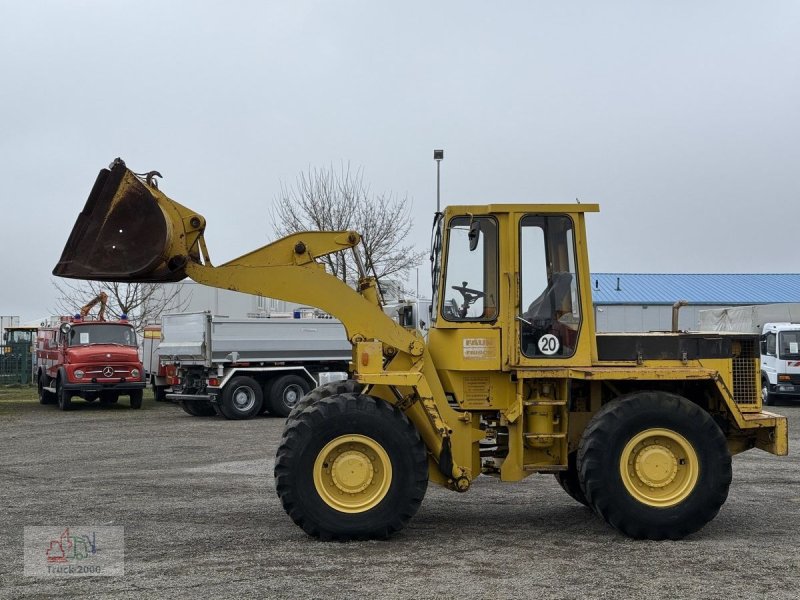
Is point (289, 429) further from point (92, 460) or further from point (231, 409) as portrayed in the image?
point (231, 409)

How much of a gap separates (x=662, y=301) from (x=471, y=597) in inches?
1809

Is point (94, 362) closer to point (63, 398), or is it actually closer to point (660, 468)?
Answer: point (63, 398)

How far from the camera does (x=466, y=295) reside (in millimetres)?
8734

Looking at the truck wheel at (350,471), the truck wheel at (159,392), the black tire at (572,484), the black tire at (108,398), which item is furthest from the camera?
the truck wheel at (159,392)

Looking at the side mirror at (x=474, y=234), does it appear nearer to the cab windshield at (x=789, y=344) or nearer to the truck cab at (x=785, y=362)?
the truck cab at (x=785, y=362)

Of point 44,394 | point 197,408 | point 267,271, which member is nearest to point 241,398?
point 197,408

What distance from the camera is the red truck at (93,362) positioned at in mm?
24891

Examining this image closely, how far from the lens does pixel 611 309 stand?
49.2 metres

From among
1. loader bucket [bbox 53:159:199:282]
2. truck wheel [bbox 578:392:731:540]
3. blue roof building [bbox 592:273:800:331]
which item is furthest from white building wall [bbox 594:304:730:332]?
loader bucket [bbox 53:159:199:282]

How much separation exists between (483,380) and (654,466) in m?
1.67

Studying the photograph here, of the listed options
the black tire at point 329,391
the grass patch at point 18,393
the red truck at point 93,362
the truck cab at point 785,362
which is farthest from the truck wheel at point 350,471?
the grass patch at point 18,393

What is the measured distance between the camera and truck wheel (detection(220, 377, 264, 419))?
71.2 ft

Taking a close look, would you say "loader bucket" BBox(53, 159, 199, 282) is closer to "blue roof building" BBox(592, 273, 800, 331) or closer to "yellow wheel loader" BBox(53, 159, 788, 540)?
"yellow wheel loader" BBox(53, 159, 788, 540)

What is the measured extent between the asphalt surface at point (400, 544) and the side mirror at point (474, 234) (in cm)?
261
